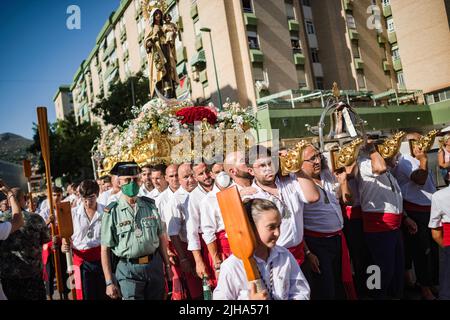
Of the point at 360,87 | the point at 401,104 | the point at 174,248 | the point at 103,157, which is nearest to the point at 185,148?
the point at 103,157

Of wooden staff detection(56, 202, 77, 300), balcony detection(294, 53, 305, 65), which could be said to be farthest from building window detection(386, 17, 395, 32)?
wooden staff detection(56, 202, 77, 300)

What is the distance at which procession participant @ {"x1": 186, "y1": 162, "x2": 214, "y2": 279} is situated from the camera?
3.49 meters

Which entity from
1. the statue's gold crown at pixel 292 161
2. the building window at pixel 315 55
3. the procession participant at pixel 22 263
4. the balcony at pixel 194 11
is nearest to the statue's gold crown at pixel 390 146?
the statue's gold crown at pixel 292 161

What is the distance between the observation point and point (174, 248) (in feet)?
13.0

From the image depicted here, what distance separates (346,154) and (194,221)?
150 cm

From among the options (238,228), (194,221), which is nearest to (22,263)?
(194,221)

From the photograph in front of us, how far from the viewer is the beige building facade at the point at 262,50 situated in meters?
16.5

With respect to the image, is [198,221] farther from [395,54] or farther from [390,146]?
[395,54]

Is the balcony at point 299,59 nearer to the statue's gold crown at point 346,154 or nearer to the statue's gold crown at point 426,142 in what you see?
the statue's gold crown at point 426,142

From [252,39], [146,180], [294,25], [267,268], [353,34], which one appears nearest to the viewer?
[267,268]

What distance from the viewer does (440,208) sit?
275 centimetres

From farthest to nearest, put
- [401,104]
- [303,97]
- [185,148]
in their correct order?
[401,104] → [303,97] → [185,148]
